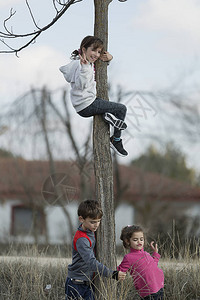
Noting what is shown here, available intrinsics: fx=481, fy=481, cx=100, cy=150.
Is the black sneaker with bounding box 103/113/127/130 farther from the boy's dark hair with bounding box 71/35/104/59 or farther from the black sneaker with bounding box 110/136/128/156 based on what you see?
the boy's dark hair with bounding box 71/35/104/59

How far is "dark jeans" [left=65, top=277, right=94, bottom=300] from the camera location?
4179 mm

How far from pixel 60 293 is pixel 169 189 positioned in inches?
625

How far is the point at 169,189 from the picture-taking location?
20547 mm

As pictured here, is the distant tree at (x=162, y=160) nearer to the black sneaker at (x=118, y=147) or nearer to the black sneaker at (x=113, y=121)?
the black sneaker at (x=118, y=147)

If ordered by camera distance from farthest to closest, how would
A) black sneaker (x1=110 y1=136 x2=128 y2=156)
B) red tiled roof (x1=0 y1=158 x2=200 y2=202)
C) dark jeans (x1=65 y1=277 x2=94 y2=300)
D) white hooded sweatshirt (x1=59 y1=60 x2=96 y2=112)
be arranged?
red tiled roof (x1=0 y1=158 x2=200 y2=202), black sneaker (x1=110 y1=136 x2=128 y2=156), white hooded sweatshirt (x1=59 y1=60 x2=96 y2=112), dark jeans (x1=65 y1=277 x2=94 y2=300)

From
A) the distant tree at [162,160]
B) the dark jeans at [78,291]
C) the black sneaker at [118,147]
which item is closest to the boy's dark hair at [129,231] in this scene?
the dark jeans at [78,291]

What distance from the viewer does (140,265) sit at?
4020mm

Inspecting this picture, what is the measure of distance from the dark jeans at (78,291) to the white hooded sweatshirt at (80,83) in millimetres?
1572

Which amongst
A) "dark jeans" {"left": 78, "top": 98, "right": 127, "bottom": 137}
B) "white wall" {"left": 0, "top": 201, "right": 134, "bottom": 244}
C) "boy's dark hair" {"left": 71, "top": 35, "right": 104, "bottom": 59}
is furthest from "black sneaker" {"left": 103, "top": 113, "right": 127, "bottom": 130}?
"white wall" {"left": 0, "top": 201, "right": 134, "bottom": 244}

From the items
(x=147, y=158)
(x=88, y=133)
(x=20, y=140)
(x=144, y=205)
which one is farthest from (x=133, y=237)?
(x=144, y=205)

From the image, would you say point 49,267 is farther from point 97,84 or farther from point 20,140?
point 20,140

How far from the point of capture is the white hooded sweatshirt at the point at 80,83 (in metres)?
4.32

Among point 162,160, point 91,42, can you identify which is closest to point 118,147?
point 91,42

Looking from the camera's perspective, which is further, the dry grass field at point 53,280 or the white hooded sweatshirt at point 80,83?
the dry grass field at point 53,280
